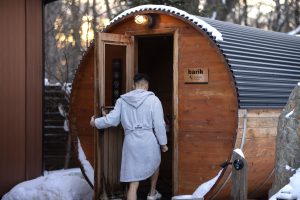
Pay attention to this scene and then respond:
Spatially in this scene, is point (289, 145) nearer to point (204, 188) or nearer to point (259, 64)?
point (204, 188)

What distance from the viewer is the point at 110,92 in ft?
27.1

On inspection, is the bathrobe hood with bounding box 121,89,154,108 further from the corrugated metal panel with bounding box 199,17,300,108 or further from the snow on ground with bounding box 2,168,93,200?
the snow on ground with bounding box 2,168,93,200

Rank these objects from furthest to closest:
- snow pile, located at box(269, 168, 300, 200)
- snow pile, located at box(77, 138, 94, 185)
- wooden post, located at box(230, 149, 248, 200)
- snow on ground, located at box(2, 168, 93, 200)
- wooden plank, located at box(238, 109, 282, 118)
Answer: snow pile, located at box(77, 138, 94, 185) < snow on ground, located at box(2, 168, 93, 200) < wooden plank, located at box(238, 109, 282, 118) < wooden post, located at box(230, 149, 248, 200) < snow pile, located at box(269, 168, 300, 200)

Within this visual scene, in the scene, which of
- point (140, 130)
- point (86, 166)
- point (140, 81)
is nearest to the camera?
point (140, 130)

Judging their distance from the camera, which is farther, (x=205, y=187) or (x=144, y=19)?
(x=144, y=19)

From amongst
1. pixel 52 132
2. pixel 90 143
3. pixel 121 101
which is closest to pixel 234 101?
pixel 121 101

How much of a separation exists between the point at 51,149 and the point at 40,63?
3641mm

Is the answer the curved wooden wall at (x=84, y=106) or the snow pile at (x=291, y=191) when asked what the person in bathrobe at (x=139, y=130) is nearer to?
the curved wooden wall at (x=84, y=106)

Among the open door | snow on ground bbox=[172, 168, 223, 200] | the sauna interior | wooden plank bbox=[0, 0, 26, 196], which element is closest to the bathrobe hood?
the open door

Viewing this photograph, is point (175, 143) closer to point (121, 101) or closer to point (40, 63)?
point (121, 101)

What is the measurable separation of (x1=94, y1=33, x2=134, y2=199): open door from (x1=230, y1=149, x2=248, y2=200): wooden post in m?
2.64

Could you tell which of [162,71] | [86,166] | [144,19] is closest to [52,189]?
[86,166]

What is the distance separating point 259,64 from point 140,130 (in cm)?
213

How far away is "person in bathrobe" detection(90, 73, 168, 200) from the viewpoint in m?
7.28
